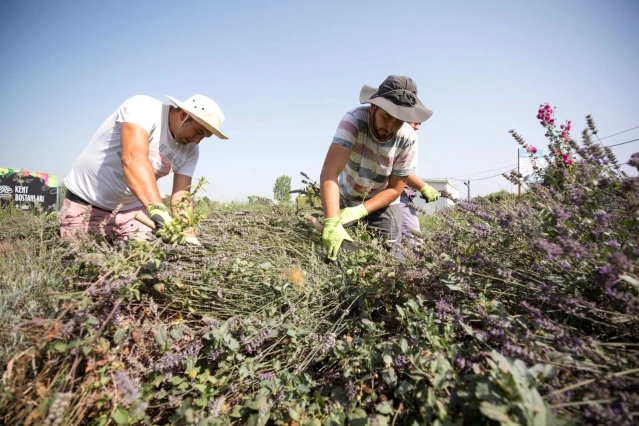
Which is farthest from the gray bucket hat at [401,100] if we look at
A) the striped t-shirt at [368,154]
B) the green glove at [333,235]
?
the green glove at [333,235]

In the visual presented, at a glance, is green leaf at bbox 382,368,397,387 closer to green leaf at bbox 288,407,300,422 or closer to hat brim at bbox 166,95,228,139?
green leaf at bbox 288,407,300,422

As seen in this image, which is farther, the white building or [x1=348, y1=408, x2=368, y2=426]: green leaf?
the white building

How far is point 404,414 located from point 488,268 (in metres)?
0.60

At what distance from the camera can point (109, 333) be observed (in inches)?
43.4

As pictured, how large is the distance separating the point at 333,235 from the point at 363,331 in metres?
0.72

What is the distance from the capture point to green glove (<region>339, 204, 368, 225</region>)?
2.15 metres

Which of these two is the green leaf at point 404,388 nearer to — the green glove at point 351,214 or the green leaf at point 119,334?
the green leaf at point 119,334

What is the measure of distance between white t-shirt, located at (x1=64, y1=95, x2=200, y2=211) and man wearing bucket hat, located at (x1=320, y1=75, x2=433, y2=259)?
1.20 metres

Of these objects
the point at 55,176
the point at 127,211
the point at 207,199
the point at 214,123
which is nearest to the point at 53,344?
the point at 214,123

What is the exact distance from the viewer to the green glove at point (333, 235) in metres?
1.87

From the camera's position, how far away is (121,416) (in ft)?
2.92

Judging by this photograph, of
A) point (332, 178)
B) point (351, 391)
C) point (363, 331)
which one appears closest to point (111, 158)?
point (332, 178)

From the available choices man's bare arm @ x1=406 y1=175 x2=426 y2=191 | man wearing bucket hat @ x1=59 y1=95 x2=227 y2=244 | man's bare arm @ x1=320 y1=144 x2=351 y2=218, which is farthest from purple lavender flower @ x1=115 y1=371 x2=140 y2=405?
man's bare arm @ x1=406 y1=175 x2=426 y2=191

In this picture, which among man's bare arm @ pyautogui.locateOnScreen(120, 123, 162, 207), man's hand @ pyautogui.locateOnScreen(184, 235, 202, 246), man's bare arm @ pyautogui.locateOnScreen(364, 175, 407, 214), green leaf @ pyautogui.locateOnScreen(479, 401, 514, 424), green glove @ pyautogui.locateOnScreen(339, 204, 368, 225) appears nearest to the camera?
green leaf @ pyautogui.locateOnScreen(479, 401, 514, 424)
